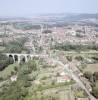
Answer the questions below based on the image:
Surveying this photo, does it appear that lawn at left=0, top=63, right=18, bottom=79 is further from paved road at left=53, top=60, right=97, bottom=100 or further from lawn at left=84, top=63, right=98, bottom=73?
lawn at left=84, top=63, right=98, bottom=73

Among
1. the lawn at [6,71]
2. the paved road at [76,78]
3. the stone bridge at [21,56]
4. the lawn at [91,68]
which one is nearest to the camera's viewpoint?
the paved road at [76,78]

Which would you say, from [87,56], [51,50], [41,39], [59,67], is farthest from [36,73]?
[41,39]

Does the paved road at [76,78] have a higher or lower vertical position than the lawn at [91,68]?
higher

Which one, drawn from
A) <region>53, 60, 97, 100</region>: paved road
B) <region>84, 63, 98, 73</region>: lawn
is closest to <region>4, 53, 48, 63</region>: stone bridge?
<region>53, 60, 97, 100</region>: paved road

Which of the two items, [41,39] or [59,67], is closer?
[59,67]

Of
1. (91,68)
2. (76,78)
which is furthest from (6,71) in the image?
(76,78)

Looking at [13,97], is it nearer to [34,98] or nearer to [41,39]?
[34,98]

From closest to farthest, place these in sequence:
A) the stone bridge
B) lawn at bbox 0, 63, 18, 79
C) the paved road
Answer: the paved road → lawn at bbox 0, 63, 18, 79 → the stone bridge

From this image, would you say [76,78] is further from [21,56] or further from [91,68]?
[21,56]

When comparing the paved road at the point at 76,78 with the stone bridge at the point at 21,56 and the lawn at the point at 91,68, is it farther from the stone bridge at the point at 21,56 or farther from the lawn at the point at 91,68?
the stone bridge at the point at 21,56

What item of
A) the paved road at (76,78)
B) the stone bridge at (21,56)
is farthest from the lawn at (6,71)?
the paved road at (76,78)

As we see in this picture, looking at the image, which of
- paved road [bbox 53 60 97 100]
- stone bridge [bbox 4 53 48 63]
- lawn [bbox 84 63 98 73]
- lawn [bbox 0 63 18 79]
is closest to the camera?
paved road [bbox 53 60 97 100]
